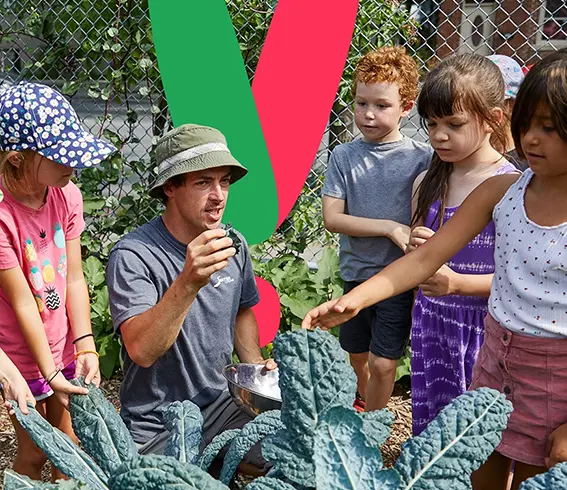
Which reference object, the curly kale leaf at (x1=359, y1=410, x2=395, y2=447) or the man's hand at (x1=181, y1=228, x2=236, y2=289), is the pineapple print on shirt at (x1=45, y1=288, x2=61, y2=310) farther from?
the curly kale leaf at (x1=359, y1=410, x2=395, y2=447)

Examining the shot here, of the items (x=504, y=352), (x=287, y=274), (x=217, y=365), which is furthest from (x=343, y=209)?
(x=504, y=352)

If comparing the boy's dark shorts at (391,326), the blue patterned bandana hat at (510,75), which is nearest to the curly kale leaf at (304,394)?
the blue patterned bandana hat at (510,75)

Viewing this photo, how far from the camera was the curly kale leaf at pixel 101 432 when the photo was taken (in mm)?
875

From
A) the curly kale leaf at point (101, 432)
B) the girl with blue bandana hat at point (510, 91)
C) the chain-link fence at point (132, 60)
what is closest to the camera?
the curly kale leaf at point (101, 432)

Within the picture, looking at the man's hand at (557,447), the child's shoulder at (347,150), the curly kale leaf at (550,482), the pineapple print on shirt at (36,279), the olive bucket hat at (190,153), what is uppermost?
the olive bucket hat at (190,153)

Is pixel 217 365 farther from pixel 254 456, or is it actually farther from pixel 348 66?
pixel 348 66

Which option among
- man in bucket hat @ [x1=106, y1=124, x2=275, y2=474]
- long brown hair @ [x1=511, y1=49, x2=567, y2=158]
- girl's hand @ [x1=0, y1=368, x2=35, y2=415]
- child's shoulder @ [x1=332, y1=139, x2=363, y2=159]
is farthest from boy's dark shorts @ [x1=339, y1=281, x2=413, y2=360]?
girl's hand @ [x1=0, y1=368, x2=35, y2=415]

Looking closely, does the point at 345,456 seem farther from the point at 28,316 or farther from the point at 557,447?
the point at 28,316

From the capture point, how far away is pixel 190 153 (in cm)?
192

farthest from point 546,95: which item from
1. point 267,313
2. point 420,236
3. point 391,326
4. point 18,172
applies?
point 267,313

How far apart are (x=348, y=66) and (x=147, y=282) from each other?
9.18 feet

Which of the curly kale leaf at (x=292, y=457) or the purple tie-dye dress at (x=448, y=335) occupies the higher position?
the curly kale leaf at (x=292, y=457)

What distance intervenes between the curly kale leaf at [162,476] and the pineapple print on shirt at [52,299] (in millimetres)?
1638

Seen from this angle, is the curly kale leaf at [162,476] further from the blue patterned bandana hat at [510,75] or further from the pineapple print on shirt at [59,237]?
the blue patterned bandana hat at [510,75]
